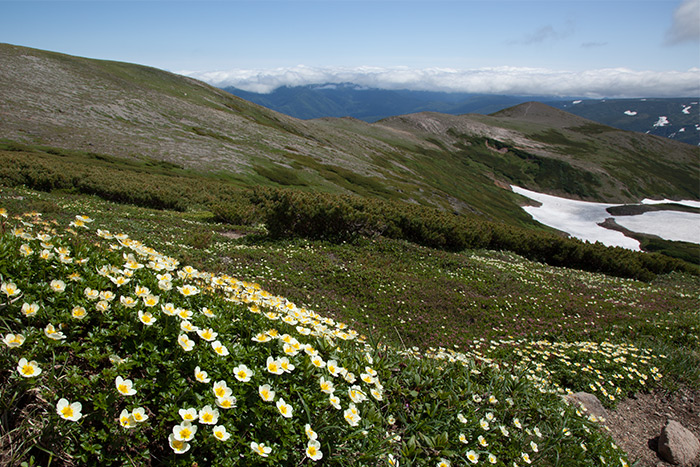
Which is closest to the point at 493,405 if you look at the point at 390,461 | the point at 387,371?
the point at 387,371

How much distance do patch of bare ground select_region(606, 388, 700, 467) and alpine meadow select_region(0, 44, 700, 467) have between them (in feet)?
0.14

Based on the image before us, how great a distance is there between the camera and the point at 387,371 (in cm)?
384

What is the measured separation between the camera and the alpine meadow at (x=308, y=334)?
7.74 feet

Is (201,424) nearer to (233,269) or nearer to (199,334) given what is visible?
(199,334)

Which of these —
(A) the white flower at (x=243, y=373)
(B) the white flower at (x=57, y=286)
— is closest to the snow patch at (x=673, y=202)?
(A) the white flower at (x=243, y=373)

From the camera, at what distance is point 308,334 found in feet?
11.9

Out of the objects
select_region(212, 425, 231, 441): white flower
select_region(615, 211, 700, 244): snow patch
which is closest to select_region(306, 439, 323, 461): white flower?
select_region(212, 425, 231, 441): white flower

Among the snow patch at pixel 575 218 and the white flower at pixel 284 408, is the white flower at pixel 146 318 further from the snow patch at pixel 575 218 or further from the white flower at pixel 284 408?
the snow patch at pixel 575 218

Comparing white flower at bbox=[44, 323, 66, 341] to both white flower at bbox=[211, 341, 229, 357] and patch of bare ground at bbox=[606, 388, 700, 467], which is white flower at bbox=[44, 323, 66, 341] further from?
patch of bare ground at bbox=[606, 388, 700, 467]

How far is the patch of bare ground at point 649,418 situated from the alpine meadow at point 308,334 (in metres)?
0.04

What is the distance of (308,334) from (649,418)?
6.69 metres

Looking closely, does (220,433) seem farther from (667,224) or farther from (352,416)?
(667,224)

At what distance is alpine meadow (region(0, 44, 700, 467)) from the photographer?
2359mm

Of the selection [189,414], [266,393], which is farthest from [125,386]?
[266,393]
